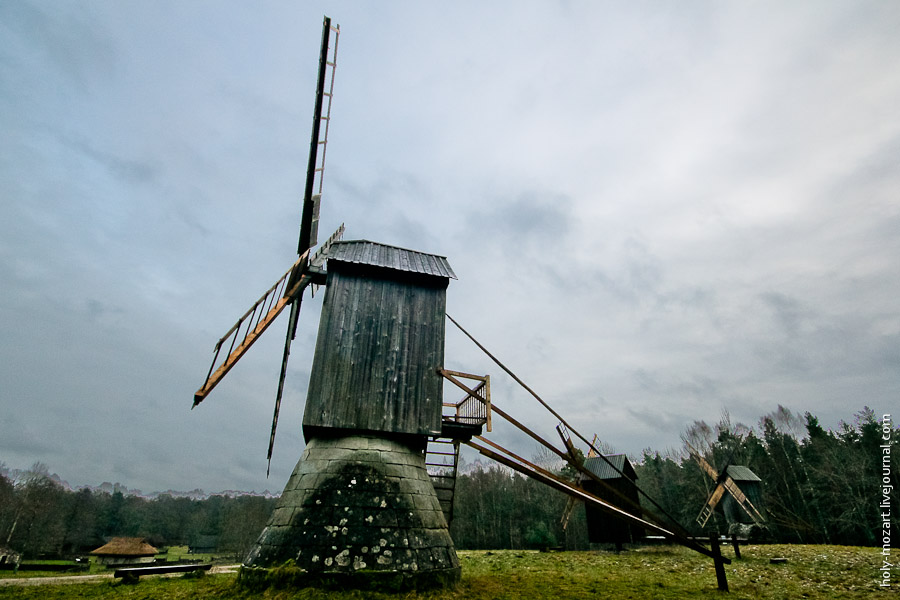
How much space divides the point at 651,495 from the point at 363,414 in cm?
4770

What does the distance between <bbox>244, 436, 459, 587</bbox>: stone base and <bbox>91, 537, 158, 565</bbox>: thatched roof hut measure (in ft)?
140

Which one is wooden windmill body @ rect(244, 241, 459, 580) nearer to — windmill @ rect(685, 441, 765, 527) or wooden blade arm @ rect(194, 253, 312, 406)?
wooden blade arm @ rect(194, 253, 312, 406)

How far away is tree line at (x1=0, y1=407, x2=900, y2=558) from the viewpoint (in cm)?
3125

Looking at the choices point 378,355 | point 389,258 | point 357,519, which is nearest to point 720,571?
point 357,519

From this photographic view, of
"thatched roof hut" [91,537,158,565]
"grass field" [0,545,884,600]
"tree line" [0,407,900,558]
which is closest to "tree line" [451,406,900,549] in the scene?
"tree line" [0,407,900,558]

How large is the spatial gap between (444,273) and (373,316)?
2593mm

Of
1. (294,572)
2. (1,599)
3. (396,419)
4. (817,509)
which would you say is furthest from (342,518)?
(817,509)

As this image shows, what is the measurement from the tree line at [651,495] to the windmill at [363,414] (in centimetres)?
2040

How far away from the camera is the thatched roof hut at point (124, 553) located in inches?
1481

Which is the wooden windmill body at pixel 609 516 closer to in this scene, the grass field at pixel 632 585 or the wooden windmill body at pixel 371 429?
the grass field at pixel 632 585

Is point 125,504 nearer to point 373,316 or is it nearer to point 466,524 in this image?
point 466,524

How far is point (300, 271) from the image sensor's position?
1241cm

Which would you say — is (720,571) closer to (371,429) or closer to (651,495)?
(371,429)

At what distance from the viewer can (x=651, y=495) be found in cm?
4584
